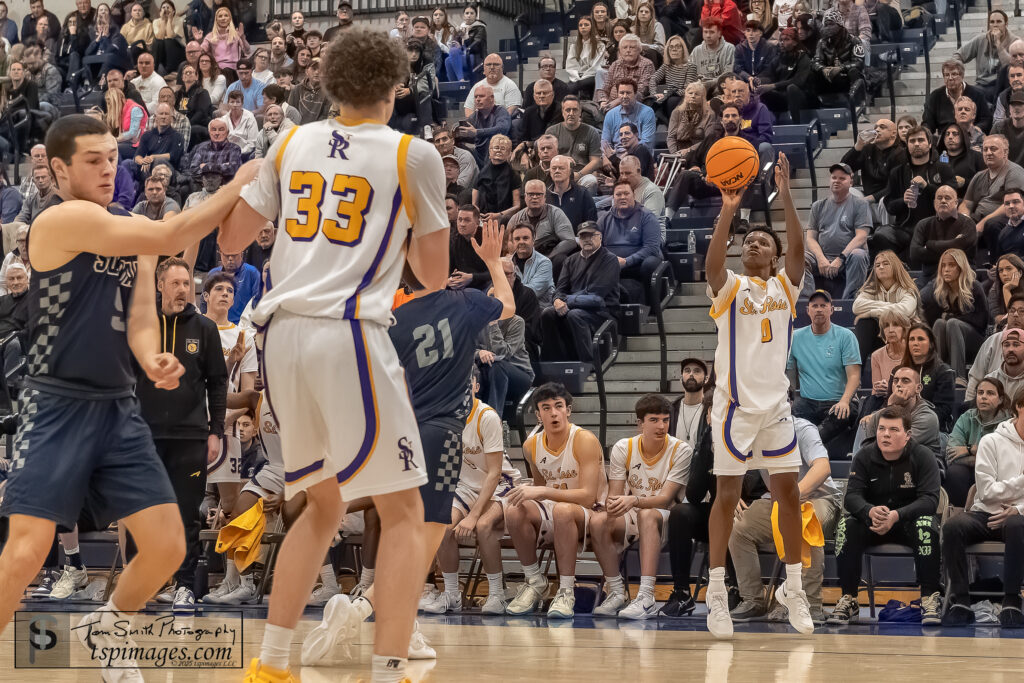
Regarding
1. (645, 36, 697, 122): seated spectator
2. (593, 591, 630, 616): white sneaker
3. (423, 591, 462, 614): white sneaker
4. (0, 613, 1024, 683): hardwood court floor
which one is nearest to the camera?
(0, 613, 1024, 683): hardwood court floor

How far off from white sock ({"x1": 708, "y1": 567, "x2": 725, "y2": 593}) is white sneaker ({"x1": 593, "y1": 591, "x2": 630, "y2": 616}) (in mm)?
1548

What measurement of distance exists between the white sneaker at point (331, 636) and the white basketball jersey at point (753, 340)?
9.29 ft

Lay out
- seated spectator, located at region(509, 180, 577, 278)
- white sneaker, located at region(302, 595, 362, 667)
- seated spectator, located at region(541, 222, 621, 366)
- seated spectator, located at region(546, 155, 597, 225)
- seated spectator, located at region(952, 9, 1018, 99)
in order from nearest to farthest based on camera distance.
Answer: white sneaker, located at region(302, 595, 362, 667), seated spectator, located at region(541, 222, 621, 366), seated spectator, located at region(509, 180, 577, 278), seated spectator, located at region(546, 155, 597, 225), seated spectator, located at region(952, 9, 1018, 99)

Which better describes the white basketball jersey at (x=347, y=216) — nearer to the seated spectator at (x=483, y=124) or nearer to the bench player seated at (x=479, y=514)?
the bench player seated at (x=479, y=514)

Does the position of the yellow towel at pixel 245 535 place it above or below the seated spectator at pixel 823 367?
below

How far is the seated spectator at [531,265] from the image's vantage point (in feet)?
39.4

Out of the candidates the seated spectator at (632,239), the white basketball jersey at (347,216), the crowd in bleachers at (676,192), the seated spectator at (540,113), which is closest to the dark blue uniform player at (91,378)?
the white basketball jersey at (347,216)

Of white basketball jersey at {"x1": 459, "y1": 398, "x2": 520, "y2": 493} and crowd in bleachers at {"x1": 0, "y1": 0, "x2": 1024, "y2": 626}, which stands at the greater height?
crowd in bleachers at {"x1": 0, "y1": 0, "x2": 1024, "y2": 626}

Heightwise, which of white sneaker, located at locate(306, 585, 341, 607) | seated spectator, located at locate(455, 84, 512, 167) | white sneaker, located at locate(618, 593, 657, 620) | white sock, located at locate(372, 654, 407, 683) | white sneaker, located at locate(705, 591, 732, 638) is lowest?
white sneaker, located at locate(306, 585, 341, 607)

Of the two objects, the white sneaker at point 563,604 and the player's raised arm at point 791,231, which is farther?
the white sneaker at point 563,604

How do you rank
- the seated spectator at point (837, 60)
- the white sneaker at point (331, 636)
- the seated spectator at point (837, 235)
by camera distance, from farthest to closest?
the seated spectator at point (837, 60) < the seated spectator at point (837, 235) < the white sneaker at point (331, 636)

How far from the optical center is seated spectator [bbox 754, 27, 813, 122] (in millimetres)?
14320

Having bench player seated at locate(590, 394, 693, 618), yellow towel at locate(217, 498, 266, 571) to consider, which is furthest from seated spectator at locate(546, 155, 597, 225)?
yellow towel at locate(217, 498, 266, 571)

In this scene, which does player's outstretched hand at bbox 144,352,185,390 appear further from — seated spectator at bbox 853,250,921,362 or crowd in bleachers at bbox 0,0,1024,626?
seated spectator at bbox 853,250,921,362
